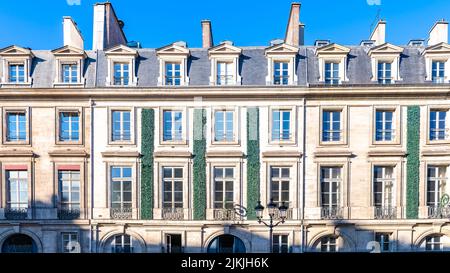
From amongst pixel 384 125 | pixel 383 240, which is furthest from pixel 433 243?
pixel 384 125

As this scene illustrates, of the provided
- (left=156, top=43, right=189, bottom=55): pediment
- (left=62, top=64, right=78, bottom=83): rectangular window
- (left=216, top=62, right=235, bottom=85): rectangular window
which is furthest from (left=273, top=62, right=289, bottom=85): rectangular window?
(left=62, top=64, right=78, bottom=83): rectangular window

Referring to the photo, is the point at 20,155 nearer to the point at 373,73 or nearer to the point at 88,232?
the point at 88,232

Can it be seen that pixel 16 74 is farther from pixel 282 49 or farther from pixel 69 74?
pixel 282 49

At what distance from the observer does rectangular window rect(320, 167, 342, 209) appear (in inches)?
94.9

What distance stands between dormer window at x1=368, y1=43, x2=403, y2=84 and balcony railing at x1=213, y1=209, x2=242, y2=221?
203cm

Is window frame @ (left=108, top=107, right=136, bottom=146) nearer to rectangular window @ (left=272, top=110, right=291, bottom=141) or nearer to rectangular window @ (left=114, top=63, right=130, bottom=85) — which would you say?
rectangular window @ (left=114, top=63, right=130, bottom=85)

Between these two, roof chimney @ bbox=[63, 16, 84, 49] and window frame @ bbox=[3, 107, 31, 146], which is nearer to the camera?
roof chimney @ bbox=[63, 16, 84, 49]

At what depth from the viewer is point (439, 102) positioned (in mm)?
2289

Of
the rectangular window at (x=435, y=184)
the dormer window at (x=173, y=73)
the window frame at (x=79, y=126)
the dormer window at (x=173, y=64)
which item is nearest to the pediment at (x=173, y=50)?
the dormer window at (x=173, y=64)

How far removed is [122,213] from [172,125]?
1.09 m

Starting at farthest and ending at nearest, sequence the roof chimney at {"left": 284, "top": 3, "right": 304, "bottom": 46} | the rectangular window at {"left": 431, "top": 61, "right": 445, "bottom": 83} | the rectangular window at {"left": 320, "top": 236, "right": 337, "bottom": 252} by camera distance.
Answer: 1. the rectangular window at {"left": 320, "top": 236, "right": 337, "bottom": 252}
2. the rectangular window at {"left": 431, "top": 61, "right": 445, "bottom": 83}
3. the roof chimney at {"left": 284, "top": 3, "right": 304, "bottom": 46}

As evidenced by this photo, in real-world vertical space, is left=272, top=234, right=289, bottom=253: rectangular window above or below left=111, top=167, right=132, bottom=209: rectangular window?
below
